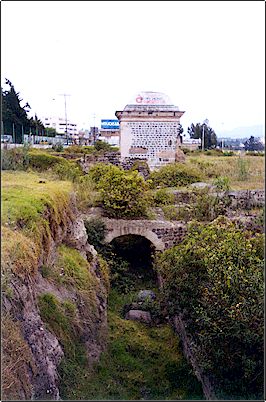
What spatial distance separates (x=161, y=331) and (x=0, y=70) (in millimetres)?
3425

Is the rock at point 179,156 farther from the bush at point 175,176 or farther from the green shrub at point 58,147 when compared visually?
the green shrub at point 58,147

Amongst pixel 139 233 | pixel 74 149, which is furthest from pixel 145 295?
pixel 74 149

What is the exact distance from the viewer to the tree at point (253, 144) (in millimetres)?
1733

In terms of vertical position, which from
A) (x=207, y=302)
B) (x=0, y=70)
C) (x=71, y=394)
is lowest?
(x=71, y=394)

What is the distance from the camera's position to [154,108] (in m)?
9.11

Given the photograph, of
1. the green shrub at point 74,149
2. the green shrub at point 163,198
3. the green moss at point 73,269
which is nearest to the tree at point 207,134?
the green shrub at point 163,198

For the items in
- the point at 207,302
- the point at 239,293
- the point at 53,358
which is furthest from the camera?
the point at 207,302

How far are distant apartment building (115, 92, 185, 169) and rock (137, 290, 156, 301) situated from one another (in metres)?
4.40

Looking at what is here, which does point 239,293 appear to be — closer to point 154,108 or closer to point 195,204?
point 195,204

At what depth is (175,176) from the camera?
28.1 feet

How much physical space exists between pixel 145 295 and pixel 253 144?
3.66 m

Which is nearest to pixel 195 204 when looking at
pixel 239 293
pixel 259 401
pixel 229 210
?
pixel 229 210

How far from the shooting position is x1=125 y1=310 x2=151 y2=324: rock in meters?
4.65

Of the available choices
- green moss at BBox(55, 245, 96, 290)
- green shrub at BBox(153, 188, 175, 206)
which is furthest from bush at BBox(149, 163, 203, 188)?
green moss at BBox(55, 245, 96, 290)
